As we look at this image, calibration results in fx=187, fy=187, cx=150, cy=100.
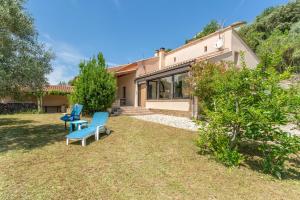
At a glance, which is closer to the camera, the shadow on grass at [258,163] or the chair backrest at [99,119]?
the shadow on grass at [258,163]

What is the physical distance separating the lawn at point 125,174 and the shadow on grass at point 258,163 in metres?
0.07

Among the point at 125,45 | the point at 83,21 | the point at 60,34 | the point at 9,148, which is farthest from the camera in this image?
the point at 125,45

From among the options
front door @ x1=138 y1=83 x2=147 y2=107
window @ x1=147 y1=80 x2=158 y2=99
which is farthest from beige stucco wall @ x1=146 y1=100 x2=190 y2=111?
front door @ x1=138 y1=83 x2=147 y2=107

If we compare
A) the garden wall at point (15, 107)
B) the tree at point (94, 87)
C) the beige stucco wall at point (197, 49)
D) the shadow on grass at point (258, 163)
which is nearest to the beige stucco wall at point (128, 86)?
the beige stucco wall at point (197, 49)

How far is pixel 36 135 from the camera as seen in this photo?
346 inches

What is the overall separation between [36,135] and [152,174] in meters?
6.69

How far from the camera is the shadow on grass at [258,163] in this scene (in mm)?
5356

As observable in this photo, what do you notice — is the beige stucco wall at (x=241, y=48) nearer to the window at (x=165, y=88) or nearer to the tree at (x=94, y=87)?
the window at (x=165, y=88)

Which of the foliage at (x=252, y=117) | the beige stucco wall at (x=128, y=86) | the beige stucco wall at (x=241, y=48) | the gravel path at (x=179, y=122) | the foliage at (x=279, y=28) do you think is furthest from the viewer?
the foliage at (x=279, y=28)

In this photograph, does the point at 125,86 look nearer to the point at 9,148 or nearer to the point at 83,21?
the point at 83,21

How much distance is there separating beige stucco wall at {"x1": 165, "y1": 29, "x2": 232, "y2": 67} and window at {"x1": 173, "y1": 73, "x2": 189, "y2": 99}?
547 centimetres

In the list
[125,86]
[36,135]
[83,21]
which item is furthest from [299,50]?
[36,135]

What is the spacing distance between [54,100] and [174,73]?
Answer: 1842cm

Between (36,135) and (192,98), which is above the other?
(192,98)
